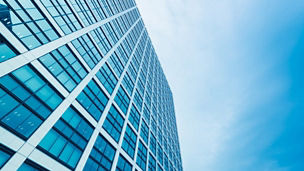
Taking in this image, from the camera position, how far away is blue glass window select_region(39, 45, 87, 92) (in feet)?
49.7

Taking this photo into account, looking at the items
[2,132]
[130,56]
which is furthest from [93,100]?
[130,56]

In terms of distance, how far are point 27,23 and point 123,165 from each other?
781 inches

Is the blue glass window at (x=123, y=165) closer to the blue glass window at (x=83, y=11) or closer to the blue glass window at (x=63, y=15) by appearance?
the blue glass window at (x=63, y=15)

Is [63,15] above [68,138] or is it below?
above

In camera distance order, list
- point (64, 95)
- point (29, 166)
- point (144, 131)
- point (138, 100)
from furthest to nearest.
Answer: point (138, 100) < point (144, 131) < point (64, 95) < point (29, 166)

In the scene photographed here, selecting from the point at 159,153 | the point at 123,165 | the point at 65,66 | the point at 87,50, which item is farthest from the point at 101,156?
the point at 159,153

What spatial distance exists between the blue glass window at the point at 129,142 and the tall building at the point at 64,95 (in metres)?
0.16

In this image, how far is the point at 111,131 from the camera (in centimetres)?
2044

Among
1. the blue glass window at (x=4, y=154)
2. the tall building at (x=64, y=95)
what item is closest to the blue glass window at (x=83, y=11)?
the tall building at (x=64, y=95)

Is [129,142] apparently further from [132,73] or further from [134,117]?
[132,73]

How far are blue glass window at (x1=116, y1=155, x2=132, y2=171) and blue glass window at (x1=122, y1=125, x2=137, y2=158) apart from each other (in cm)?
138

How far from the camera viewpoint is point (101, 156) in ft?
56.0

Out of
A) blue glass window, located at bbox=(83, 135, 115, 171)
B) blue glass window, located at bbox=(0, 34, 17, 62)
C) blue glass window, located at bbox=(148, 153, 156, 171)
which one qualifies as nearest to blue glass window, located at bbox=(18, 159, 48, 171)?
blue glass window, located at bbox=(83, 135, 115, 171)

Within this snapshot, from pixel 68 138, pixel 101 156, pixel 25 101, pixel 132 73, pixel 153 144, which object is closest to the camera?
pixel 25 101
